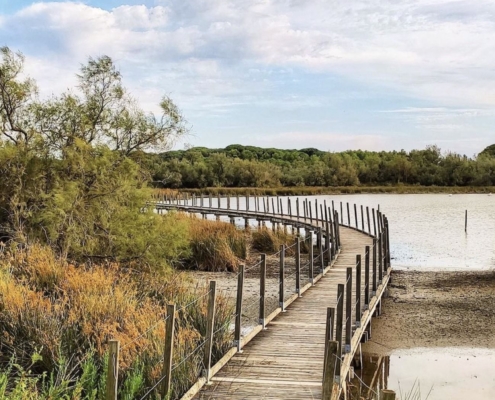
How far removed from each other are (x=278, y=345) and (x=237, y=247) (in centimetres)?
1426

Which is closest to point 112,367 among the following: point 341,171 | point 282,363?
point 282,363

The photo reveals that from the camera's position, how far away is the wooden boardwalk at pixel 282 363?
24.3 ft

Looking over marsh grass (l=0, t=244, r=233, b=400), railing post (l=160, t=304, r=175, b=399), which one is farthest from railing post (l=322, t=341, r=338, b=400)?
marsh grass (l=0, t=244, r=233, b=400)

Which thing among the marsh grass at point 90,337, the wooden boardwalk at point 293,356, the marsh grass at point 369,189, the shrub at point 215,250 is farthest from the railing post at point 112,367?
the marsh grass at point 369,189

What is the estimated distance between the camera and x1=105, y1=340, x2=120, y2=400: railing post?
198 inches

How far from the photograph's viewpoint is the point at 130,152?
17.2 metres

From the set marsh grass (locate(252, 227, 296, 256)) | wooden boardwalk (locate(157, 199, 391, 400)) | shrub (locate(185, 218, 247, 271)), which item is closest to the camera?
wooden boardwalk (locate(157, 199, 391, 400))

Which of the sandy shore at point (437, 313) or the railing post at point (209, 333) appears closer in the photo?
the railing post at point (209, 333)

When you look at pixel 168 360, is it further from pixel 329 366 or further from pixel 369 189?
pixel 369 189

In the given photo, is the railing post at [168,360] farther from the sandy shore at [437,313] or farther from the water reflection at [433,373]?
the sandy shore at [437,313]

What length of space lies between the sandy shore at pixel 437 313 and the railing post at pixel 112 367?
8806mm

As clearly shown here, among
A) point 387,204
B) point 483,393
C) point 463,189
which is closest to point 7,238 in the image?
point 483,393

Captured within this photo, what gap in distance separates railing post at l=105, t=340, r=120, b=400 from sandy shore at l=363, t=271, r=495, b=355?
8806 mm

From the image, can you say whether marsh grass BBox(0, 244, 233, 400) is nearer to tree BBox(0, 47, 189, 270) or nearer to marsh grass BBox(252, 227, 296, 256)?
tree BBox(0, 47, 189, 270)
